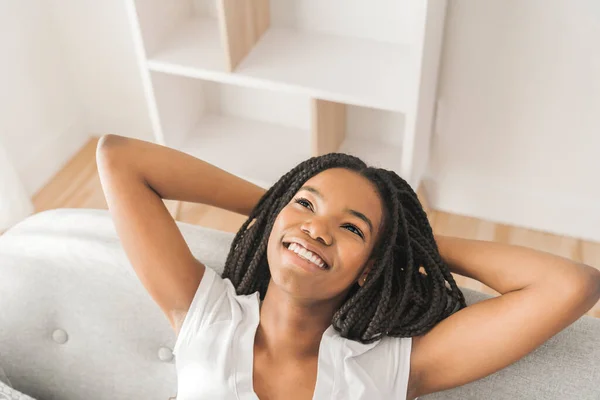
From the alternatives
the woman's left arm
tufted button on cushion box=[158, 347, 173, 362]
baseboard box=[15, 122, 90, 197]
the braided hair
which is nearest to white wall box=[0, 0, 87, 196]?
baseboard box=[15, 122, 90, 197]

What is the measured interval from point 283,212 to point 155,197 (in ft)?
0.84

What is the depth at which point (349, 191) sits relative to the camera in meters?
0.96

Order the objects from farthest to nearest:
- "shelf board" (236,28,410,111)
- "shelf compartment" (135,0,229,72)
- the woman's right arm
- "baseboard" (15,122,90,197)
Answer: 1. "baseboard" (15,122,90,197)
2. "shelf compartment" (135,0,229,72)
3. "shelf board" (236,28,410,111)
4. the woman's right arm

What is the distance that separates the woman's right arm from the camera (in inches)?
40.1

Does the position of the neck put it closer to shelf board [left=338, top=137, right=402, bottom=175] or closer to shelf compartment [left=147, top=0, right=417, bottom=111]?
shelf compartment [left=147, top=0, right=417, bottom=111]

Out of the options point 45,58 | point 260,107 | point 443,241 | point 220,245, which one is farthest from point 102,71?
point 443,241

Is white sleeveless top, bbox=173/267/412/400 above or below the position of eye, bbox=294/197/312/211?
below

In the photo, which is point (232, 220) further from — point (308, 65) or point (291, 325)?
point (291, 325)

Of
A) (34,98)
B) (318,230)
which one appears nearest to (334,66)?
(318,230)

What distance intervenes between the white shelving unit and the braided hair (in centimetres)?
49

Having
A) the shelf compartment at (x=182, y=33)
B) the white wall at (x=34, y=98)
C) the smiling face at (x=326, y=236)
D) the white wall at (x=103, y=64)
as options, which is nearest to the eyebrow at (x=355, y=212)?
the smiling face at (x=326, y=236)

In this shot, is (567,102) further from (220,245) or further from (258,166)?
(220,245)

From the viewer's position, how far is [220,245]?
121 cm

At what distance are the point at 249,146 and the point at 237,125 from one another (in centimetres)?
13
